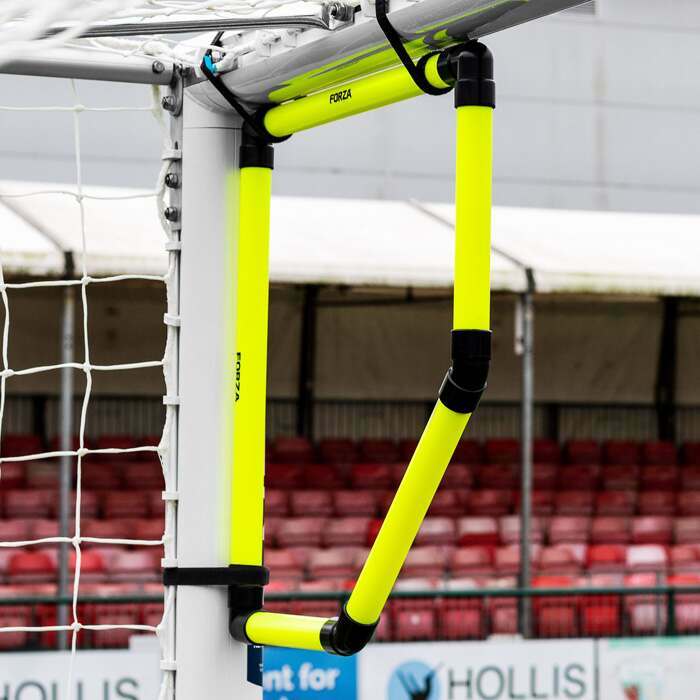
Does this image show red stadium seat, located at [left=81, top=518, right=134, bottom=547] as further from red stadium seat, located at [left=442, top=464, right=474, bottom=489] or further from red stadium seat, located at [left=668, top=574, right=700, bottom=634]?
red stadium seat, located at [left=668, top=574, right=700, bottom=634]

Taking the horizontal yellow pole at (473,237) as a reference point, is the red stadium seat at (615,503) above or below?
below

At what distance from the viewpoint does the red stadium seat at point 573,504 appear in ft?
41.3

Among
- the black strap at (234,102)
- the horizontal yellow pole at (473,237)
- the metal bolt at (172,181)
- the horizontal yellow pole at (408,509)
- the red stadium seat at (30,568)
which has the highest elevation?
the black strap at (234,102)

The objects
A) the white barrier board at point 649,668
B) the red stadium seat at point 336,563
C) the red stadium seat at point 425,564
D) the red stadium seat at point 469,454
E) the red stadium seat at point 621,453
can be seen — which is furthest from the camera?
the red stadium seat at point 621,453

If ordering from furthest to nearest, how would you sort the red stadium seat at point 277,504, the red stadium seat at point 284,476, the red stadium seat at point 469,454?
the red stadium seat at point 469,454 → the red stadium seat at point 284,476 → the red stadium seat at point 277,504

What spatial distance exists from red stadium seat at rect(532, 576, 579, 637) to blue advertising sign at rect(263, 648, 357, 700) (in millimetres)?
1460

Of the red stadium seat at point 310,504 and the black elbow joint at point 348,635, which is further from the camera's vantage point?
the red stadium seat at point 310,504

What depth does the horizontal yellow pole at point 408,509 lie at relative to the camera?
2.51 metres

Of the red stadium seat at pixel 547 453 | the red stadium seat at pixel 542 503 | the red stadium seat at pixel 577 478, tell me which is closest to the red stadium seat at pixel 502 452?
the red stadium seat at pixel 547 453

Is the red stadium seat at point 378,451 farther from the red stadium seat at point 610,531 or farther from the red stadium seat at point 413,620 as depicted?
the red stadium seat at point 413,620

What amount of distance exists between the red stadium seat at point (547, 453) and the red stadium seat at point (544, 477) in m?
0.67

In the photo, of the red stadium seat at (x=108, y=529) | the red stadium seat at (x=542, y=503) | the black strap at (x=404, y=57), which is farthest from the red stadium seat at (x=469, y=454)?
the black strap at (x=404, y=57)

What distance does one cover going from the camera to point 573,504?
12.6 m

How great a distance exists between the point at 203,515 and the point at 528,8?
4.17 feet
